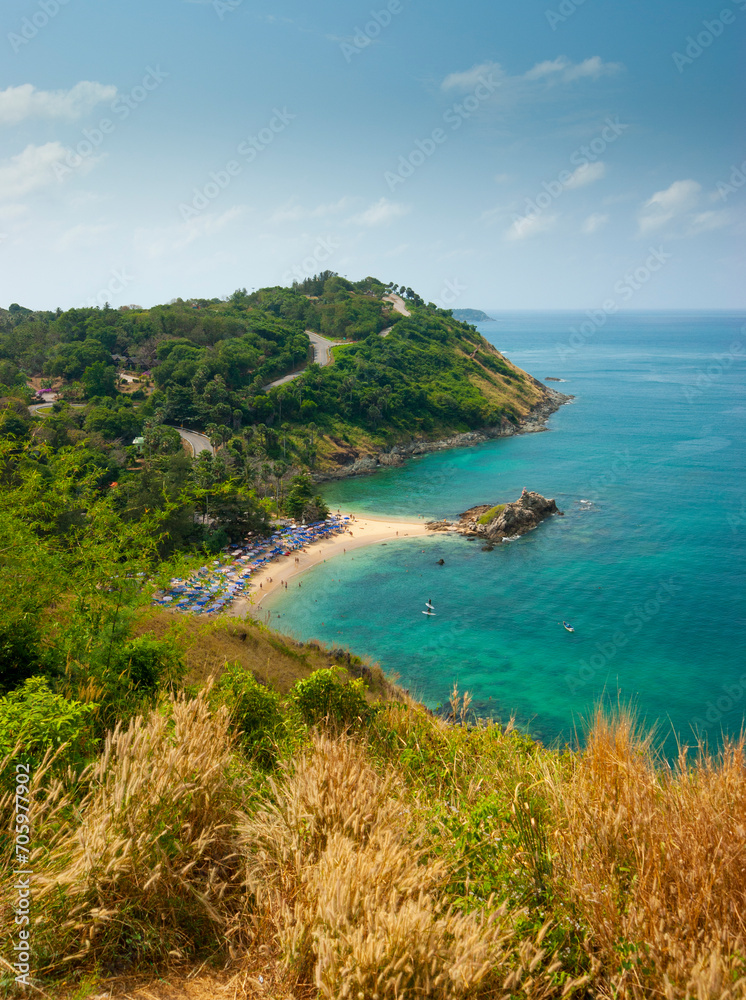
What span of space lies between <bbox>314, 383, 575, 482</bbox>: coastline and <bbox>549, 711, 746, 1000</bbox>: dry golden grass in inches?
2136

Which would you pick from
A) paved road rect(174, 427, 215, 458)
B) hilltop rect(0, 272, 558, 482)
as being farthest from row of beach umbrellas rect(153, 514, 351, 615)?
hilltop rect(0, 272, 558, 482)

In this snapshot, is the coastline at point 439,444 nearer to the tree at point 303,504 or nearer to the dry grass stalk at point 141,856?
the tree at point 303,504

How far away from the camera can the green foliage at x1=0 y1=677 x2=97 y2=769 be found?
482cm

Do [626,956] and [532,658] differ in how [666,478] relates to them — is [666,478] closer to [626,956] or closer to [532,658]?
[532,658]

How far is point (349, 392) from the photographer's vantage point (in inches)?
2741

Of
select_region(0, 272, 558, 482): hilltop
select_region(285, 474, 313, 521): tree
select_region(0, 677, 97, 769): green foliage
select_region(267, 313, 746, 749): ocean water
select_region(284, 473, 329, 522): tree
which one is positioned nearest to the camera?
select_region(0, 677, 97, 769): green foliage

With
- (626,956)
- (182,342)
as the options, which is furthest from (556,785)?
(182,342)

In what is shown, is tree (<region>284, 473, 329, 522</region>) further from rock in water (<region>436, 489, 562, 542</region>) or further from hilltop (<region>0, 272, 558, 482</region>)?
rock in water (<region>436, 489, 562, 542</region>)

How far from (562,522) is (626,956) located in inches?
1734

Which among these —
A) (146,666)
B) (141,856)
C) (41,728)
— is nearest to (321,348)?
(146,666)

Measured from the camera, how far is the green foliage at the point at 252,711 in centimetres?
748

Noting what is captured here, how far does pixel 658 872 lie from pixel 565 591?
32888 mm

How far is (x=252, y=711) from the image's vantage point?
839 centimetres

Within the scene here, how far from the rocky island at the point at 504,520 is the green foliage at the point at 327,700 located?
3414 centimetres
